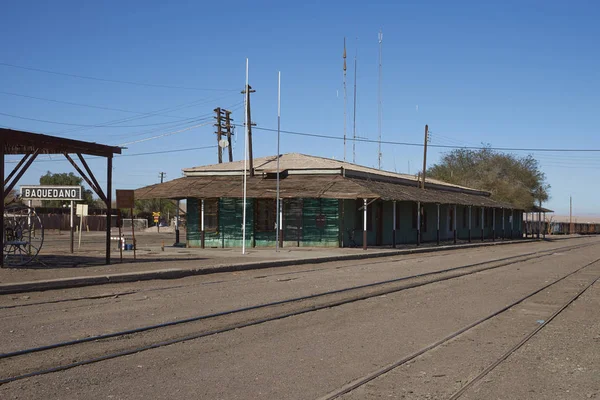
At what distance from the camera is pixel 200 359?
7.52 meters

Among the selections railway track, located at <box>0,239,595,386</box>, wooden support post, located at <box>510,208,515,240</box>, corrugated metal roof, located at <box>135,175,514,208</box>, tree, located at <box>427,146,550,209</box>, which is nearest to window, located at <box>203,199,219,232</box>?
corrugated metal roof, located at <box>135,175,514,208</box>

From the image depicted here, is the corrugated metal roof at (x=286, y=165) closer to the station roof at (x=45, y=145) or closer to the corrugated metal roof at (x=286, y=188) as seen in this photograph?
the corrugated metal roof at (x=286, y=188)

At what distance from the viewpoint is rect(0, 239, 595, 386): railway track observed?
7133 mm

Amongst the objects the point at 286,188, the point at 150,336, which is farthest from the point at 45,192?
the point at 150,336

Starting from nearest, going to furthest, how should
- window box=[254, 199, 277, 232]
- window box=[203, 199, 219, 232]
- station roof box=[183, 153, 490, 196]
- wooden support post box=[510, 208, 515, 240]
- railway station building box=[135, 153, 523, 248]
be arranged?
1. railway station building box=[135, 153, 523, 248]
2. window box=[254, 199, 277, 232]
3. window box=[203, 199, 219, 232]
4. station roof box=[183, 153, 490, 196]
5. wooden support post box=[510, 208, 515, 240]

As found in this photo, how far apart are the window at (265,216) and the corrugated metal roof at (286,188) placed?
0.91 m

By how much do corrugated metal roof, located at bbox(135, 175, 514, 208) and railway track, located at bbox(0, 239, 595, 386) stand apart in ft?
50.7

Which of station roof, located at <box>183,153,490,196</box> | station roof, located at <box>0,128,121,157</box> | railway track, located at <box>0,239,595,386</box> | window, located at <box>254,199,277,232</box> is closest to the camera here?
railway track, located at <box>0,239,595,386</box>

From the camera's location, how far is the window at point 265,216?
32.1 meters

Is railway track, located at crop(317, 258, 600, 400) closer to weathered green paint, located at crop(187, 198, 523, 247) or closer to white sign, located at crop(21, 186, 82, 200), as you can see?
white sign, located at crop(21, 186, 82, 200)

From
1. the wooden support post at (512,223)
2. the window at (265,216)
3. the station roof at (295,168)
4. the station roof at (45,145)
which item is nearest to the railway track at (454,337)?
the station roof at (45,145)

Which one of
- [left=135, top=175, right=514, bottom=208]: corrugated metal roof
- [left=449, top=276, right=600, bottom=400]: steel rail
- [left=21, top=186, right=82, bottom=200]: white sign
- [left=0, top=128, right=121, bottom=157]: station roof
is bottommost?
[left=449, top=276, right=600, bottom=400]: steel rail

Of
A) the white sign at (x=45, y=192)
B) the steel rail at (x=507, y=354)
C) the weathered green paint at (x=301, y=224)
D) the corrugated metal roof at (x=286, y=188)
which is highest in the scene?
the corrugated metal roof at (x=286, y=188)

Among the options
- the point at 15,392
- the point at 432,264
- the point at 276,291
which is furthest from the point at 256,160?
the point at 15,392
